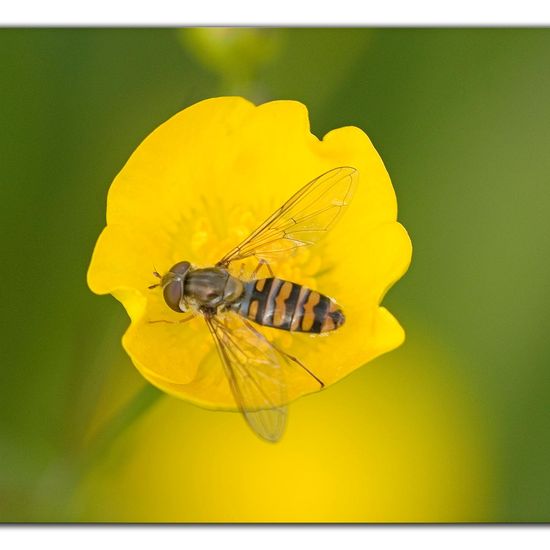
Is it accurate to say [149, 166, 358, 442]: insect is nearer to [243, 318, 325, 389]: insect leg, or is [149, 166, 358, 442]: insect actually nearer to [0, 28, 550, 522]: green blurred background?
[243, 318, 325, 389]: insect leg

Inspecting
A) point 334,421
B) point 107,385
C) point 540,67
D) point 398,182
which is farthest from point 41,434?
point 540,67

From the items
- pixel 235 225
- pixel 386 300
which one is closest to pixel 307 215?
pixel 235 225

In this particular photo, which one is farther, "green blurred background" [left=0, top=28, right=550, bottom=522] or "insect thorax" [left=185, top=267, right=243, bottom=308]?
"green blurred background" [left=0, top=28, right=550, bottom=522]

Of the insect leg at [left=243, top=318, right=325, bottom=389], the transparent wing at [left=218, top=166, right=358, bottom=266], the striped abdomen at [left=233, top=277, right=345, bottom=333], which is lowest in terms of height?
the insect leg at [left=243, top=318, right=325, bottom=389]

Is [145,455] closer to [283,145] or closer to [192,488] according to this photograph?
[192,488]

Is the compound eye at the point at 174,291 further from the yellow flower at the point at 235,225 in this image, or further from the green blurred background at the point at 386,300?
the green blurred background at the point at 386,300

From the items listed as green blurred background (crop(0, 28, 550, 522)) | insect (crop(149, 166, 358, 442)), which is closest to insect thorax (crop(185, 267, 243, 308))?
insect (crop(149, 166, 358, 442))

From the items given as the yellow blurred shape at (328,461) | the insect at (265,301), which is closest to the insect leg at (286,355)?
the insect at (265,301)
